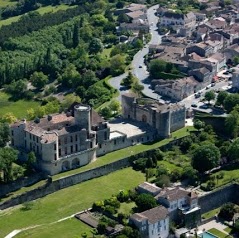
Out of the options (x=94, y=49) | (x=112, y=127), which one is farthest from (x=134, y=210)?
(x=94, y=49)

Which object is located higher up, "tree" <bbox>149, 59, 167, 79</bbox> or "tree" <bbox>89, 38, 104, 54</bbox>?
"tree" <bbox>149, 59, 167, 79</bbox>

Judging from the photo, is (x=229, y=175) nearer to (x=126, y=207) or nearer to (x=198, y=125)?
(x=198, y=125)

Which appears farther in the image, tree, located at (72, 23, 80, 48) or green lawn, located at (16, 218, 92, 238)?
tree, located at (72, 23, 80, 48)

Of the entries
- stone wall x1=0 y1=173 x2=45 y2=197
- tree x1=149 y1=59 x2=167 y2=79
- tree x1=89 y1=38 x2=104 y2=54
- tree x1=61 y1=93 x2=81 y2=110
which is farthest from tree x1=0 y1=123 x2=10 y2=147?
tree x1=89 y1=38 x2=104 y2=54

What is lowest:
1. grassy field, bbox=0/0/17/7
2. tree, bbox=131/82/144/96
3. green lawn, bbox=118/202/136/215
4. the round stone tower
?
grassy field, bbox=0/0/17/7

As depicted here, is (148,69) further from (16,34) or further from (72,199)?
(72,199)

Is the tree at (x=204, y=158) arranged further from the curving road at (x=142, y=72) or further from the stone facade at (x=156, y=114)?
the curving road at (x=142, y=72)

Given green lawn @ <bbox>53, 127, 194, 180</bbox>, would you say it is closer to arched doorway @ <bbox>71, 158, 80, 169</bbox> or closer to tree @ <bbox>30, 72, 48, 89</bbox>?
arched doorway @ <bbox>71, 158, 80, 169</bbox>
